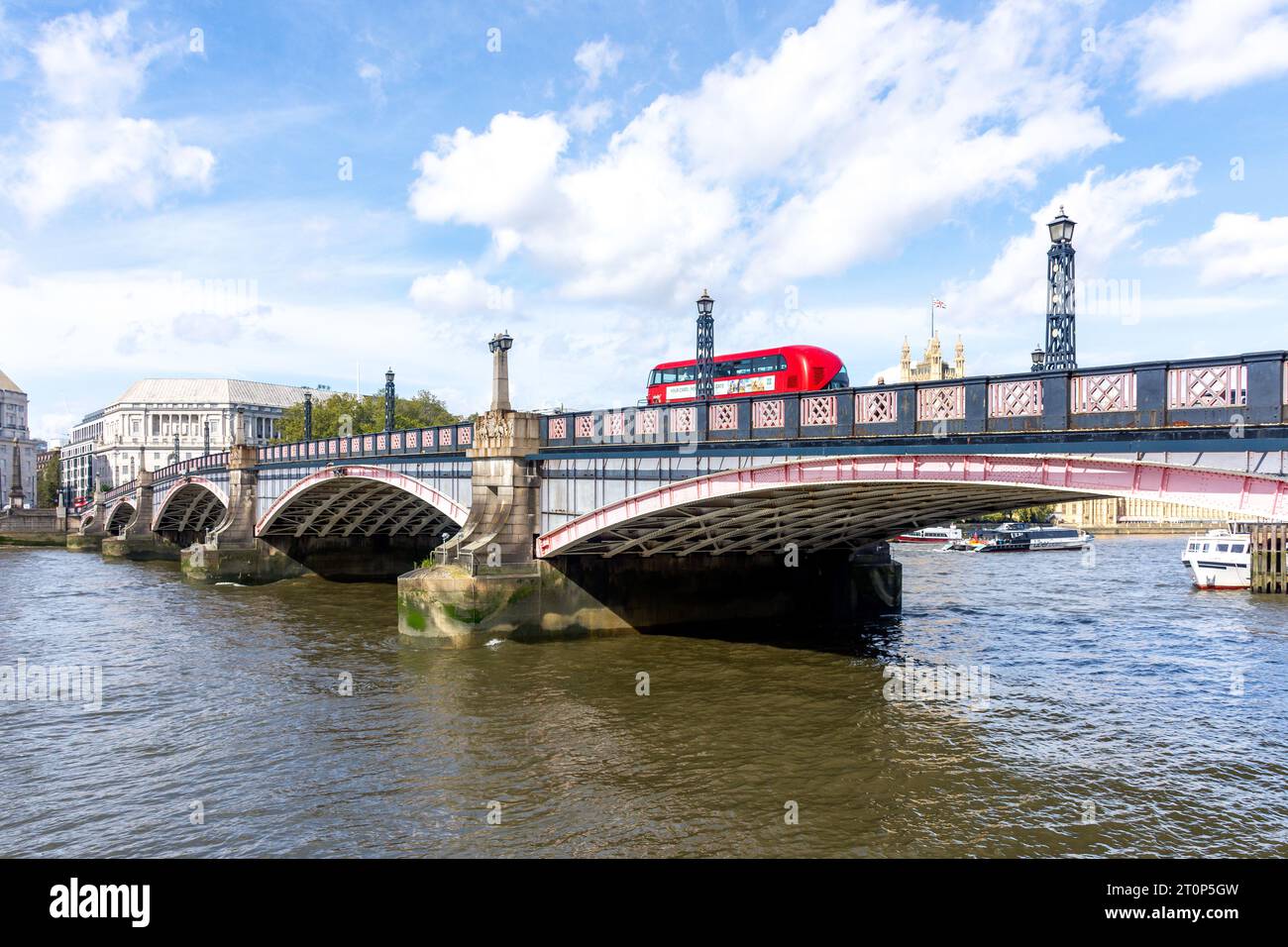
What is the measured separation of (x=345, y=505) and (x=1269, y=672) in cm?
3608

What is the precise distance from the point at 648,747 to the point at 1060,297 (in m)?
10.0

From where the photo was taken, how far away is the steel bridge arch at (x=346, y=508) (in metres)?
37.4

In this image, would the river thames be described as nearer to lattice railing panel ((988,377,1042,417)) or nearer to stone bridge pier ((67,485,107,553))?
lattice railing panel ((988,377,1042,417))

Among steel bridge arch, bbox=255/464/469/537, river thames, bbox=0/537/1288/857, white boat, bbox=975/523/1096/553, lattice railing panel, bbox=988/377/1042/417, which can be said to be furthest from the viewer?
white boat, bbox=975/523/1096/553

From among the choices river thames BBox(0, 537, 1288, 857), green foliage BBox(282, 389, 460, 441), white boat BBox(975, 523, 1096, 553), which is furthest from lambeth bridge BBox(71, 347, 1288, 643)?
white boat BBox(975, 523, 1096, 553)

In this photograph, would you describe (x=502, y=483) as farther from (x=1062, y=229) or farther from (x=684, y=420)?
(x=1062, y=229)

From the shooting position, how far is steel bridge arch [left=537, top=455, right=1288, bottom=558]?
38.3ft

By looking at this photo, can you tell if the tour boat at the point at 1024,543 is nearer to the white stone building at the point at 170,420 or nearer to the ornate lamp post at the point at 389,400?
the ornate lamp post at the point at 389,400

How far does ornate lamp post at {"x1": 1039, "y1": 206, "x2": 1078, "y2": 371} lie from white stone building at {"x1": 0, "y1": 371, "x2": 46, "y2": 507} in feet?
517

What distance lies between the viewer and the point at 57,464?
458 ft
